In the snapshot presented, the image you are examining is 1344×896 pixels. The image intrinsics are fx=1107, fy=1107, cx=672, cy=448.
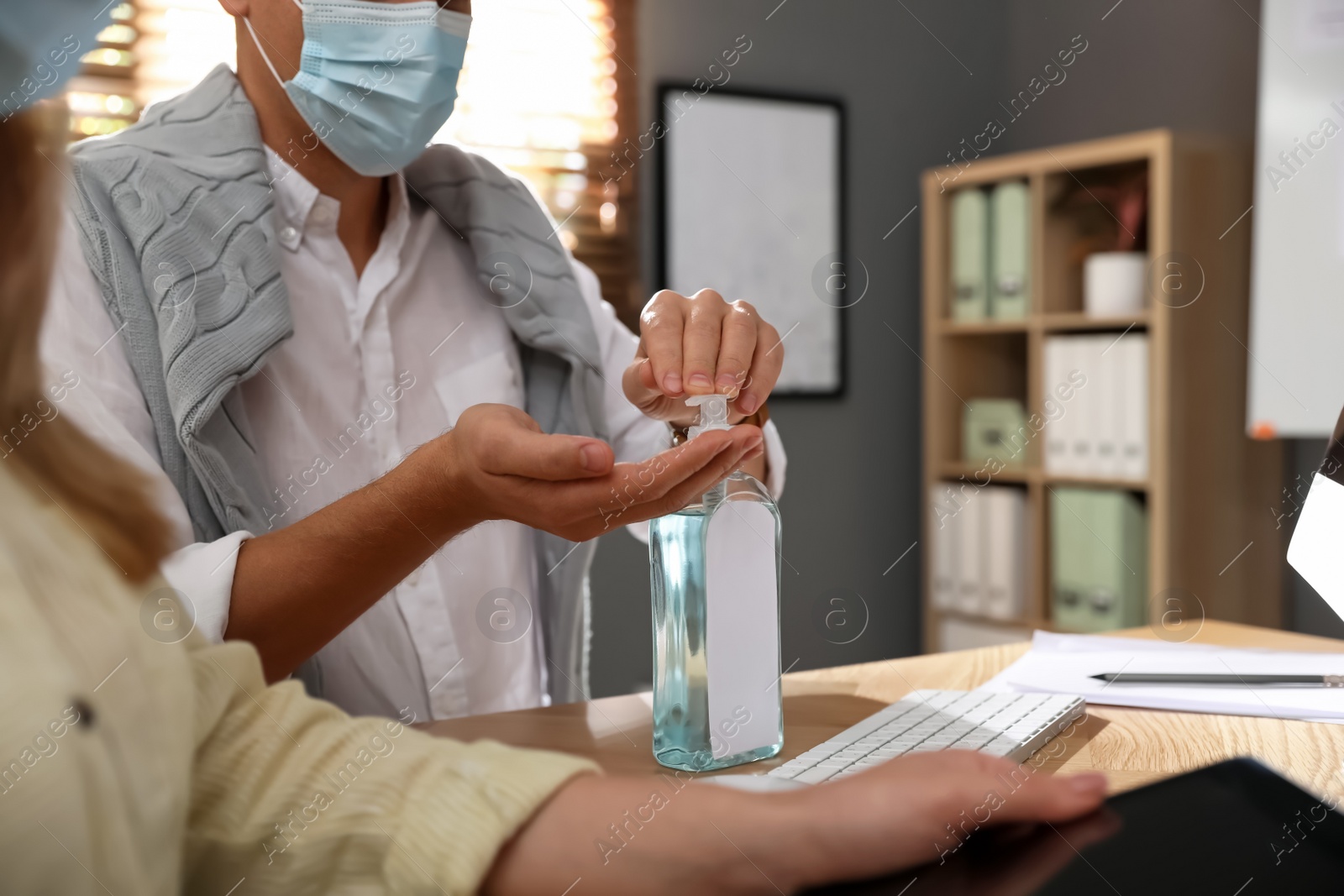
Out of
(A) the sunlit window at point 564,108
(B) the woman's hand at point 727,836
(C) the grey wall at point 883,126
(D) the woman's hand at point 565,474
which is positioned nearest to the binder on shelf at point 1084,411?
(C) the grey wall at point 883,126

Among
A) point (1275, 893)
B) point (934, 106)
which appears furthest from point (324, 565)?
point (934, 106)

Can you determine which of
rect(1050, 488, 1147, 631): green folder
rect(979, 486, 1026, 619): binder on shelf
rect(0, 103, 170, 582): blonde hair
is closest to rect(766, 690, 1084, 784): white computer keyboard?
rect(0, 103, 170, 582): blonde hair

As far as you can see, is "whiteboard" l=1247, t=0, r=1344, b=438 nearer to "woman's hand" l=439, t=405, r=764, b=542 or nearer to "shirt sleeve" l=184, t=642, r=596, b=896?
"woman's hand" l=439, t=405, r=764, b=542

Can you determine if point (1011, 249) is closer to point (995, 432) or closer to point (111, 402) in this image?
point (995, 432)

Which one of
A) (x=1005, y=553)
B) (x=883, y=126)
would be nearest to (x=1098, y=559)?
(x=1005, y=553)

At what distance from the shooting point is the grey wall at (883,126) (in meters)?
2.43

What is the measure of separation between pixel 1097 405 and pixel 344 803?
219 cm

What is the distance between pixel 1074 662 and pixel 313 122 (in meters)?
0.77

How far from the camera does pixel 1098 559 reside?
7.55ft

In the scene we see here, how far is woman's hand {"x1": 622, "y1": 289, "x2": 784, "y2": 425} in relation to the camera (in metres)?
0.70

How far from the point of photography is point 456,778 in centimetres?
35

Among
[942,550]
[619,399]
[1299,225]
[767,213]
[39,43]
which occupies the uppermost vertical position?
[767,213]

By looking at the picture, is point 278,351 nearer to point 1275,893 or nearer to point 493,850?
point 493,850

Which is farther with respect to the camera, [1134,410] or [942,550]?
[942,550]
